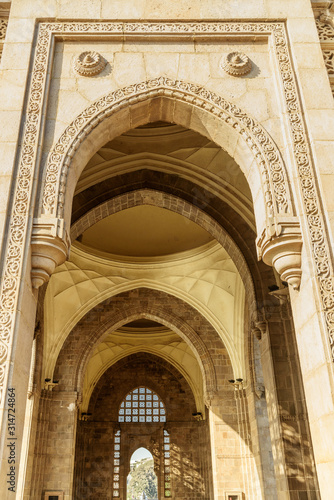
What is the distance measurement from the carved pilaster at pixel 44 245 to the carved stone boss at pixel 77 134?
0.4 inches

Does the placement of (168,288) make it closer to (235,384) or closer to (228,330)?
(228,330)

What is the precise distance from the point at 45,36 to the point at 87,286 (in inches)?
375

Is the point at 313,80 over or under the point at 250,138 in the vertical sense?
over

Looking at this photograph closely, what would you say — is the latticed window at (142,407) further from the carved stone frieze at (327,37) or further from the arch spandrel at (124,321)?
the carved stone frieze at (327,37)

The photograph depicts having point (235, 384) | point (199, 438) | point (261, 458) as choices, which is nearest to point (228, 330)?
point (235, 384)

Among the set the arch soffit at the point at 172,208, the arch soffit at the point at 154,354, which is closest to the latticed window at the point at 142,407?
the arch soffit at the point at 154,354

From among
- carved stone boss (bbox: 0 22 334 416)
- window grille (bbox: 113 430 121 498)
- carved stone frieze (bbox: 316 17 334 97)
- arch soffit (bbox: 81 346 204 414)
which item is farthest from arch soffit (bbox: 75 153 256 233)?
window grille (bbox: 113 430 121 498)

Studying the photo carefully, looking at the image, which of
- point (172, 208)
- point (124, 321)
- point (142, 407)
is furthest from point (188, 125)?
point (142, 407)

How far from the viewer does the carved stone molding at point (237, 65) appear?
5562mm

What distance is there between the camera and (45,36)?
5.74 m

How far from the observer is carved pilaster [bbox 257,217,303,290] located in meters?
4.56

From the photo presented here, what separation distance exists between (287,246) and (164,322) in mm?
10561

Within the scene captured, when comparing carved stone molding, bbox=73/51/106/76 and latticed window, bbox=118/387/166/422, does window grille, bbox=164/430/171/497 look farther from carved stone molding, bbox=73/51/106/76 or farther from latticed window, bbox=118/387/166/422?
carved stone molding, bbox=73/51/106/76

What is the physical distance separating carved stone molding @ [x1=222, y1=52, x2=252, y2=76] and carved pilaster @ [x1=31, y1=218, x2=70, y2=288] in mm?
2818
